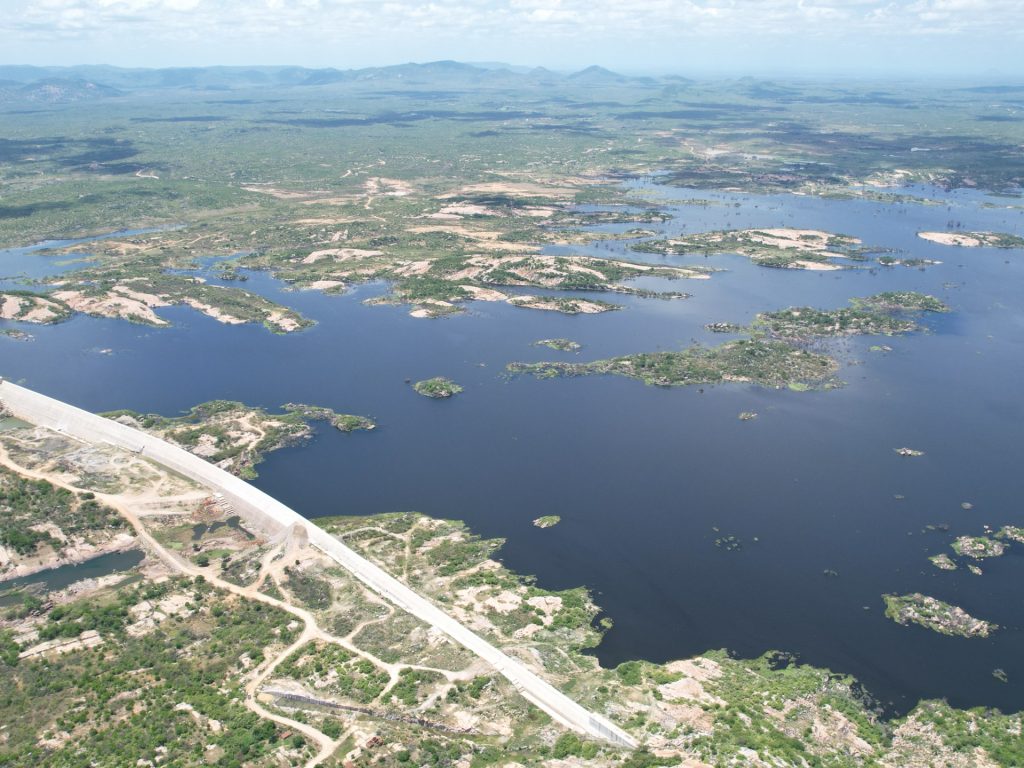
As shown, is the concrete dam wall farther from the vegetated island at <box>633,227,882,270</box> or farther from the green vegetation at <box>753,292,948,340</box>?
the vegetated island at <box>633,227,882,270</box>

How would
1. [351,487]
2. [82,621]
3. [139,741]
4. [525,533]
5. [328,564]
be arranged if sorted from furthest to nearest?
[351,487] → [525,533] → [328,564] → [82,621] → [139,741]

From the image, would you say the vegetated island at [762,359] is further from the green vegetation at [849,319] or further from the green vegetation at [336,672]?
the green vegetation at [336,672]

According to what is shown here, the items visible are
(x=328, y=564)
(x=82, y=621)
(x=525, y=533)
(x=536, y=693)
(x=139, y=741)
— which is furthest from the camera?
(x=525, y=533)

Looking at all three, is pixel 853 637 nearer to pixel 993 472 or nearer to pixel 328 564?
pixel 993 472

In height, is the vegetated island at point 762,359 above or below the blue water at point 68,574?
above

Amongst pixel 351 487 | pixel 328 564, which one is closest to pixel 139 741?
pixel 328 564

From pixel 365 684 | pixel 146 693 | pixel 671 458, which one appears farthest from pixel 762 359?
pixel 146 693

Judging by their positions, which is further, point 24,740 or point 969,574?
point 969,574

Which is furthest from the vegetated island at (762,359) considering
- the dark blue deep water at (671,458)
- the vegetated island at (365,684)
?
the vegetated island at (365,684)
